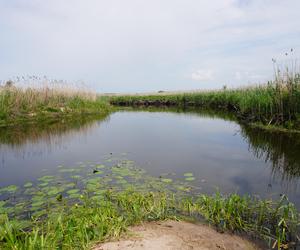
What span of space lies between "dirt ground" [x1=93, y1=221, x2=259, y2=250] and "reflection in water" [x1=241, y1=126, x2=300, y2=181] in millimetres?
2750

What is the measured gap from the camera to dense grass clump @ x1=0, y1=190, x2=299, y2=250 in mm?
2645

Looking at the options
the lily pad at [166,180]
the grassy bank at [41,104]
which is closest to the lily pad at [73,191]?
the lily pad at [166,180]

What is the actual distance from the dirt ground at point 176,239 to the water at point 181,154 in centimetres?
151

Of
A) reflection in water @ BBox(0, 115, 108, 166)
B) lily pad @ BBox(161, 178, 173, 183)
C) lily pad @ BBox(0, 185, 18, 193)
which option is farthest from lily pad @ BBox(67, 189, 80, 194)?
reflection in water @ BBox(0, 115, 108, 166)

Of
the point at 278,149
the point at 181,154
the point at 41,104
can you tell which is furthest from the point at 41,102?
the point at 278,149

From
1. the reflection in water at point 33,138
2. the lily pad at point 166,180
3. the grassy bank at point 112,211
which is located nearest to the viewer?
the grassy bank at point 112,211

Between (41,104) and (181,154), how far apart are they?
11370mm

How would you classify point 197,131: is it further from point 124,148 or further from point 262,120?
point 124,148

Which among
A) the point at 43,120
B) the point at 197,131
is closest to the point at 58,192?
the point at 197,131

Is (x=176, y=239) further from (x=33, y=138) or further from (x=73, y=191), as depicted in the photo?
(x=33, y=138)

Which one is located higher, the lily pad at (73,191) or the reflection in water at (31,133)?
the reflection in water at (31,133)

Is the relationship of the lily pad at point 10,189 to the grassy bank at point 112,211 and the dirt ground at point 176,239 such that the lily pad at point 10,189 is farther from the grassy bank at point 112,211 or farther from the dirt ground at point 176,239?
the dirt ground at point 176,239

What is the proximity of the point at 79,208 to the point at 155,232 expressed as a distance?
4.12ft

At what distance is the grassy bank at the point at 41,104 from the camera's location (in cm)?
1248
